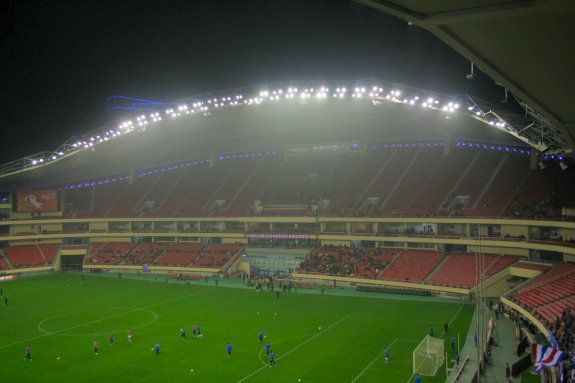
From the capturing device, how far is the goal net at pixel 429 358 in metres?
25.2

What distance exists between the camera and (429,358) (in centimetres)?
2544

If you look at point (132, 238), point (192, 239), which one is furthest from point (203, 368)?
point (132, 238)

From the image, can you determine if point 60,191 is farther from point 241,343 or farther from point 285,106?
point 241,343

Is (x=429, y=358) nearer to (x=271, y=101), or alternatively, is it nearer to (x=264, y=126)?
(x=271, y=101)

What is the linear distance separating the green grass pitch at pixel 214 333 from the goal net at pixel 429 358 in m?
0.57

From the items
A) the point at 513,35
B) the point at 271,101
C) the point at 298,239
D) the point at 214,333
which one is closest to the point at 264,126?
the point at 271,101

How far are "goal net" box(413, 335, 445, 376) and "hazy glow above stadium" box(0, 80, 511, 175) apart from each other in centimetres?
1610

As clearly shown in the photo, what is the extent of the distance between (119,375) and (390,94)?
29594 millimetres

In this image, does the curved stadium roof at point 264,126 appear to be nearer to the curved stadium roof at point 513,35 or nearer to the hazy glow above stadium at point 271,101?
the hazy glow above stadium at point 271,101

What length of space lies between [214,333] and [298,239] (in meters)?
27.9

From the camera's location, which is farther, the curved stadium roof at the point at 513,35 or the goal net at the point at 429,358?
the goal net at the point at 429,358

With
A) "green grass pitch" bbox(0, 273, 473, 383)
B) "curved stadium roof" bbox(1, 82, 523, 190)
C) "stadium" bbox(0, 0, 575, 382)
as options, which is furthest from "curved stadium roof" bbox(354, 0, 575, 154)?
"curved stadium roof" bbox(1, 82, 523, 190)

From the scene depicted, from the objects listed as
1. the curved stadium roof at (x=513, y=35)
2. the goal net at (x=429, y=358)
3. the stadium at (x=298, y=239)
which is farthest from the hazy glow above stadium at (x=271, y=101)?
the curved stadium roof at (x=513, y=35)

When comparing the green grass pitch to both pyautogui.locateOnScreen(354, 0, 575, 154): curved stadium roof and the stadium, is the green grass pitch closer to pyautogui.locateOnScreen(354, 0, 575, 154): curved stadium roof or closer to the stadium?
the stadium
